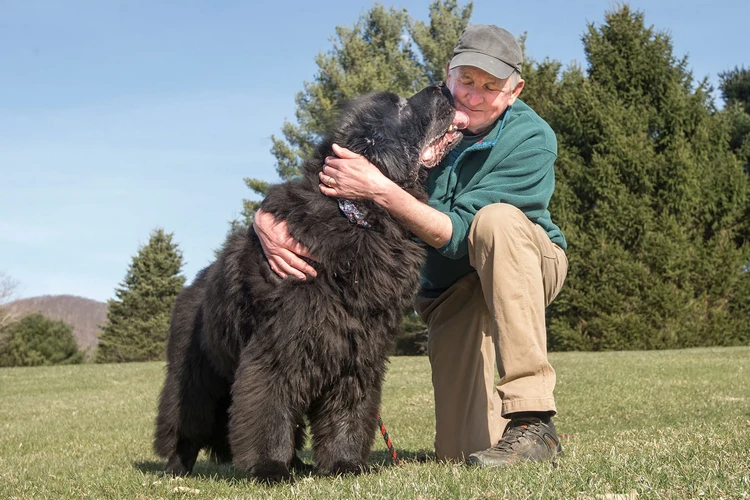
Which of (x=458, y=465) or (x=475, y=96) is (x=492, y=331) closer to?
(x=458, y=465)

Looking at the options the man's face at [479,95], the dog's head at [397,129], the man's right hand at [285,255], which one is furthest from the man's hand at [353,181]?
the man's face at [479,95]

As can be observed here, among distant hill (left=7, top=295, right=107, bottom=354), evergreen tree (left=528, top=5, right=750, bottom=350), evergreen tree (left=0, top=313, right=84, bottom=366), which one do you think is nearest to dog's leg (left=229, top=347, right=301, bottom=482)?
evergreen tree (left=528, top=5, right=750, bottom=350)

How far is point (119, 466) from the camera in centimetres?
422

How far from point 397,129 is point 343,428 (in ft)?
4.44

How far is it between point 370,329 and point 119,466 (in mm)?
2101

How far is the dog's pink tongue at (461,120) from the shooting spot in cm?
362

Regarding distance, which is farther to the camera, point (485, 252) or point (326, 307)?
point (485, 252)

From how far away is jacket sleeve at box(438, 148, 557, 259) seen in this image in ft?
10.9

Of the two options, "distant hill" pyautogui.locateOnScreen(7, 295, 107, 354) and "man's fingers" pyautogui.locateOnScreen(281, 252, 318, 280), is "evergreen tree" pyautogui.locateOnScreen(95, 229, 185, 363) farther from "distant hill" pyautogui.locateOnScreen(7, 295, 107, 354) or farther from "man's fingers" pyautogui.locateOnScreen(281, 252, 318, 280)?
"man's fingers" pyautogui.locateOnScreen(281, 252, 318, 280)

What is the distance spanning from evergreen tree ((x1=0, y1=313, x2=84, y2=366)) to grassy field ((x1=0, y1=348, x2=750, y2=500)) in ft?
34.4

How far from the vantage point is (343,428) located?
10.3 feet

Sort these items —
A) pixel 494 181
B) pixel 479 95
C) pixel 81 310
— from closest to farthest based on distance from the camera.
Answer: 1. pixel 494 181
2. pixel 479 95
3. pixel 81 310

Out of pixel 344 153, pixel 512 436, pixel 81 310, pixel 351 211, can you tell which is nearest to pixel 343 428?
pixel 512 436

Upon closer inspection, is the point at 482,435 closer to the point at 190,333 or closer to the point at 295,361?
the point at 295,361
